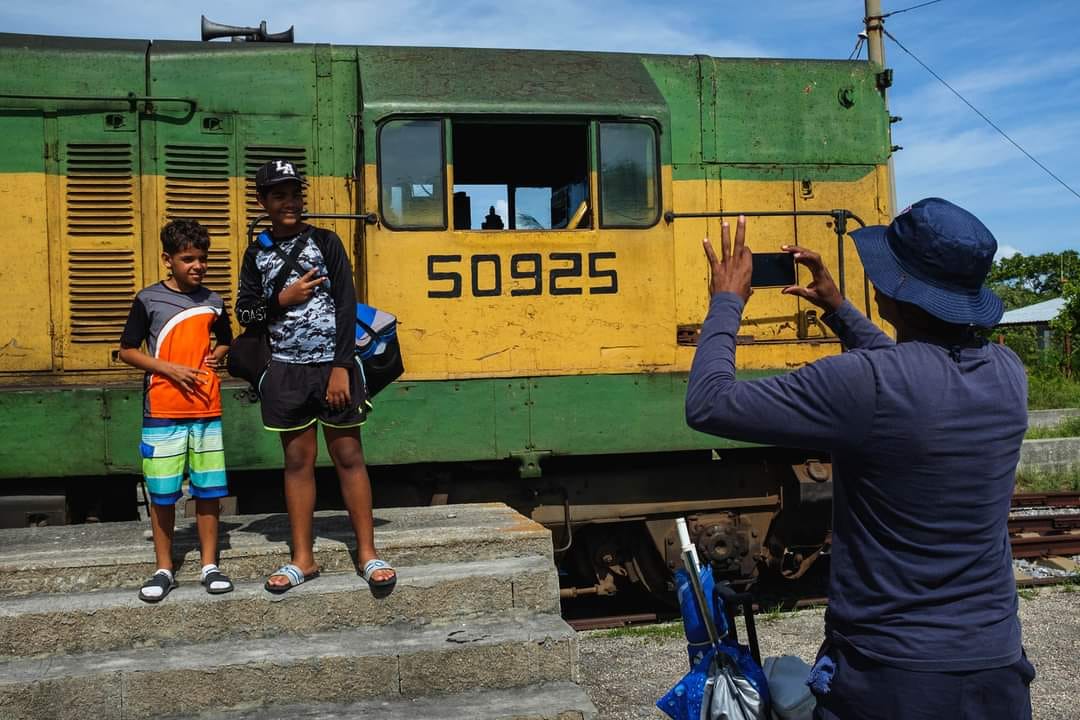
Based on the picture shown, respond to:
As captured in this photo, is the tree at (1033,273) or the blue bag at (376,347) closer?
the blue bag at (376,347)

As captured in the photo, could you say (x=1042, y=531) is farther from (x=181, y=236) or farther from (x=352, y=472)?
(x=181, y=236)

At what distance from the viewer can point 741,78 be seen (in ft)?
20.8

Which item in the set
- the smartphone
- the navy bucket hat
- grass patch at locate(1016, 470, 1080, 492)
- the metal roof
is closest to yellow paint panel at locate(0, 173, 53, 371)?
the smartphone

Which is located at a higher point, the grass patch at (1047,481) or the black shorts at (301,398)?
the black shorts at (301,398)

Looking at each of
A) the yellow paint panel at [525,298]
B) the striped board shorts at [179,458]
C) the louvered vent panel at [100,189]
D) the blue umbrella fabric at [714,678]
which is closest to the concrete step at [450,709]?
the striped board shorts at [179,458]

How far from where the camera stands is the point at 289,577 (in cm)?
379

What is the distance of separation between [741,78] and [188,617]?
4.65m

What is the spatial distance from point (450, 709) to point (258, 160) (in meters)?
3.59

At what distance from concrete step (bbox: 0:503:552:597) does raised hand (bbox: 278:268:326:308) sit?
1.03 metres

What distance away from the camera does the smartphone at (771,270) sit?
5.94 metres

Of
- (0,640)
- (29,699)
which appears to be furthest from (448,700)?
(0,640)

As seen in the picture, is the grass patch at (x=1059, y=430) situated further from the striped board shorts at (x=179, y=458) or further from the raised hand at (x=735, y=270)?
the raised hand at (x=735, y=270)

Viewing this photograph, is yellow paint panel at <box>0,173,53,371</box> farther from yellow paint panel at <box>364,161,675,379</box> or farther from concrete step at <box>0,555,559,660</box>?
concrete step at <box>0,555,559,660</box>

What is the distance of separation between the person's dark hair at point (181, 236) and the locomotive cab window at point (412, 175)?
168 cm
